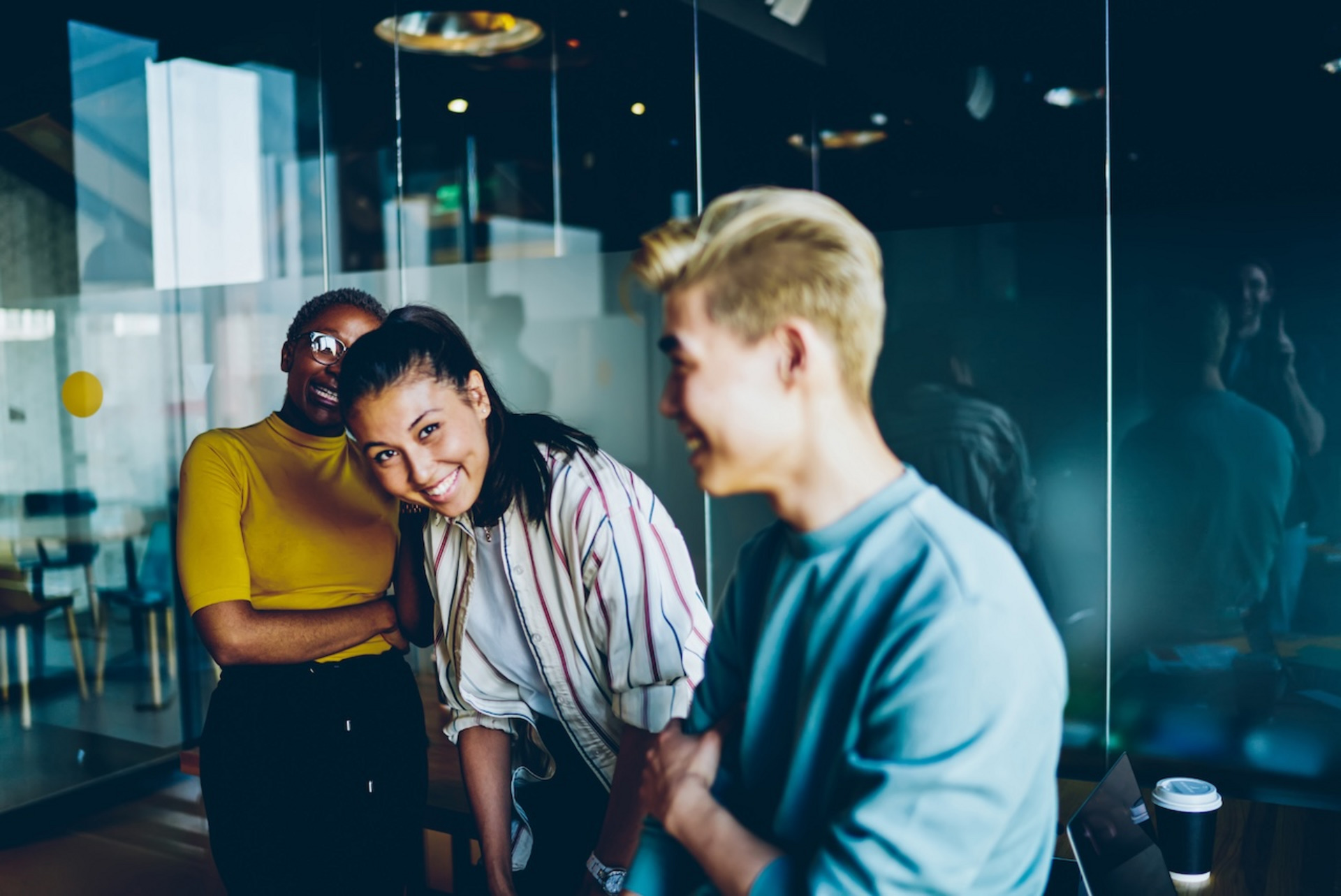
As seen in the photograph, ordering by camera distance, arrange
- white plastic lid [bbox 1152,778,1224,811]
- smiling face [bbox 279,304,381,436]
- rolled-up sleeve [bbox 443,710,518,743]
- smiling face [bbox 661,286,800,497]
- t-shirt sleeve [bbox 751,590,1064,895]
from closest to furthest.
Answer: t-shirt sleeve [bbox 751,590,1064,895]
smiling face [bbox 661,286,800,497]
rolled-up sleeve [bbox 443,710,518,743]
white plastic lid [bbox 1152,778,1224,811]
smiling face [bbox 279,304,381,436]

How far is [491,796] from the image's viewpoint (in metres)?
1.67

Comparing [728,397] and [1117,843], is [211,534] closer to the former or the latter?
[728,397]

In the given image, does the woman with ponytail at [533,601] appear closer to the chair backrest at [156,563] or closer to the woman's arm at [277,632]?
the woman's arm at [277,632]

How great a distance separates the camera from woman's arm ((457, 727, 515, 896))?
1662 mm

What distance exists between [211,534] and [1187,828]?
6.22 feet

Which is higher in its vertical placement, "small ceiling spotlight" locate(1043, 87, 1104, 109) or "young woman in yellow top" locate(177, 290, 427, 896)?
"small ceiling spotlight" locate(1043, 87, 1104, 109)

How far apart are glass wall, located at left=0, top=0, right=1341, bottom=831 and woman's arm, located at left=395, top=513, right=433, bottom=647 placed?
1320mm

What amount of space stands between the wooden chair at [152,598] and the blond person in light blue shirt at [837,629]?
4.13 meters

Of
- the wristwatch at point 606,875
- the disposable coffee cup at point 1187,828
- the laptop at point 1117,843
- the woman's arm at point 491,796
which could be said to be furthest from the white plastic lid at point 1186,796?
the woman's arm at point 491,796

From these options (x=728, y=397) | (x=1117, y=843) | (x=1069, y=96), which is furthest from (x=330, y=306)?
(x=1069, y=96)

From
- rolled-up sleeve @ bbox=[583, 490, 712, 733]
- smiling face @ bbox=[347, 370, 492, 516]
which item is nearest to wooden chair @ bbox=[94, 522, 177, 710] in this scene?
smiling face @ bbox=[347, 370, 492, 516]

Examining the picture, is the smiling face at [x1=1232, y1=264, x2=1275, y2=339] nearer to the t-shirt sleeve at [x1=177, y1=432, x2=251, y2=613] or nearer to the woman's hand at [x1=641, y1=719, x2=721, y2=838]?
the woman's hand at [x1=641, y1=719, x2=721, y2=838]

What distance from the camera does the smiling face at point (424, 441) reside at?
1.46 metres

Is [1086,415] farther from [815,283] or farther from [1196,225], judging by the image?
[815,283]
